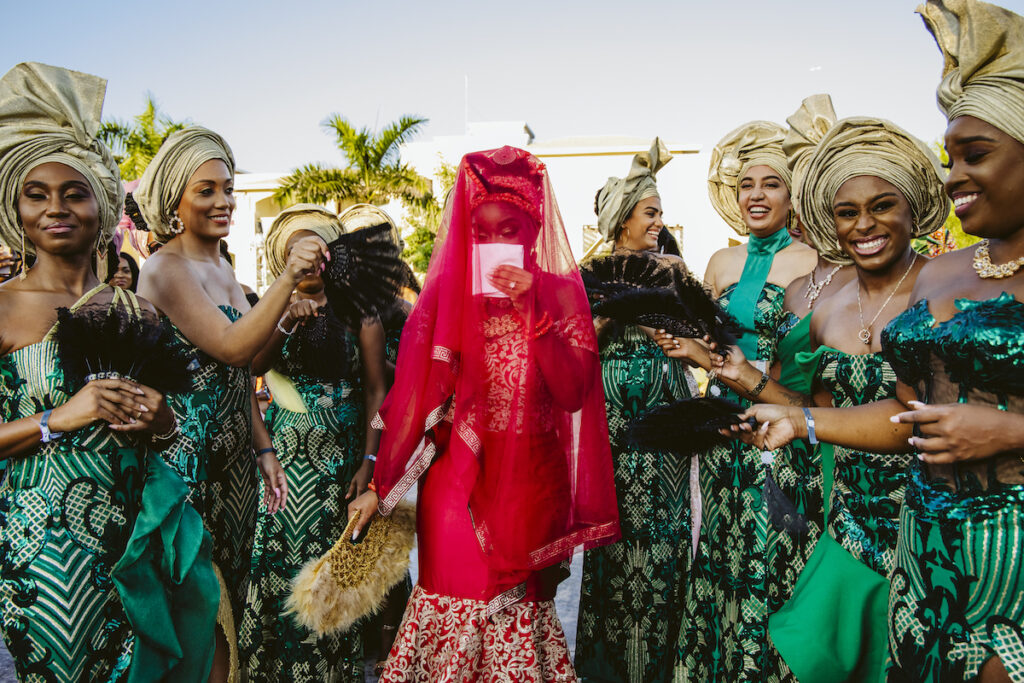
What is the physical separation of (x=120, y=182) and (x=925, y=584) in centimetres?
296

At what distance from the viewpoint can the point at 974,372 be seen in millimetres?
2096

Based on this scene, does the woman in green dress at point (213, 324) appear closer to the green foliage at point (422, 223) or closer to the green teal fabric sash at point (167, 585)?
the green teal fabric sash at point (167, 585)

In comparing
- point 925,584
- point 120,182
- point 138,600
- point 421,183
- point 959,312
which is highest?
point 421,183

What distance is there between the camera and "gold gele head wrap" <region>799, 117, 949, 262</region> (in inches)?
123

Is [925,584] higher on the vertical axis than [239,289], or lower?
lower

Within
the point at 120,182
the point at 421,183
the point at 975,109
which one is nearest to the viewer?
Answer: the point at 975,109

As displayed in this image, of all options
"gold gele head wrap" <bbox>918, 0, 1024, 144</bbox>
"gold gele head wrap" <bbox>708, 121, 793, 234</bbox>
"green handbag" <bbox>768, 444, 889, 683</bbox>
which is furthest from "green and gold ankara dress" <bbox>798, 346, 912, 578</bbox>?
"gold gele head wrap" <bbox>708, 121, 793, 234</bbox>

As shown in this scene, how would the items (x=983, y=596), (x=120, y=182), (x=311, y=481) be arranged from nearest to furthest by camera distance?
(x=983, y=596)
(x=120, y=182)
(x=311, y=481)

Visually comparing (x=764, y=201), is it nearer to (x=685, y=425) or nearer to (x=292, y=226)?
(x=685, y=425)

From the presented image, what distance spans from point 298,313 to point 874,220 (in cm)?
264

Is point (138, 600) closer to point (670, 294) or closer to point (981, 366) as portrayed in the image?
point (670, 294)

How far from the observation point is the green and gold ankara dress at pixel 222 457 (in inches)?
129

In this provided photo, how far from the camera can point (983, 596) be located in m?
2.03

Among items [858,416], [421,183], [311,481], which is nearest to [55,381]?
[311,481]
